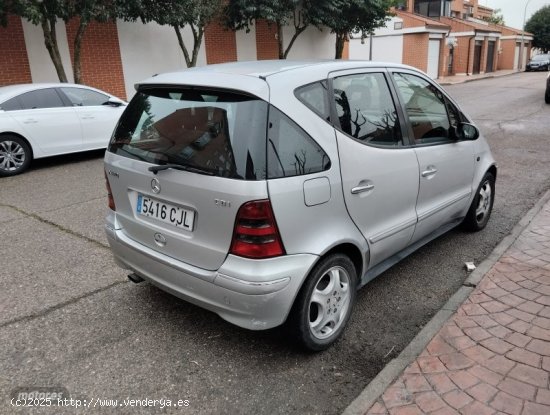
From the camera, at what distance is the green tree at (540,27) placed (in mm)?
51500

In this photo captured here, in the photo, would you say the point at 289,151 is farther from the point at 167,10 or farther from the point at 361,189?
the point at 167,10

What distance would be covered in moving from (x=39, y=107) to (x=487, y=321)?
7.70m

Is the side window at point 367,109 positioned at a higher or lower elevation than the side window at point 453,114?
higher

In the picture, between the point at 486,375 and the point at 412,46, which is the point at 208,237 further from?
the point at 412,46

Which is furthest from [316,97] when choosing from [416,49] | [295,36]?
[416,49]

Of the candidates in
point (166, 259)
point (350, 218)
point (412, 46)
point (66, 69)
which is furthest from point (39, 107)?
point (412, 46)

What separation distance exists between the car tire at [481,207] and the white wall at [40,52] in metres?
11.2

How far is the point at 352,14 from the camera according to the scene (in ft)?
59.9

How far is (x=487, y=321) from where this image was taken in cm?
322

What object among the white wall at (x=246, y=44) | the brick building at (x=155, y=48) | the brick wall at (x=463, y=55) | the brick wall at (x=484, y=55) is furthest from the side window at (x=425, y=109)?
the brick wall at (x=484, y=55)

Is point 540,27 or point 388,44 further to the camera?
point 540,27

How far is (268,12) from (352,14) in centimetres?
485

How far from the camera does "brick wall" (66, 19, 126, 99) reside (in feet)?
41.8

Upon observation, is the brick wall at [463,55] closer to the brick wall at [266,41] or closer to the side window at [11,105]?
the brick wall at [266,41]
